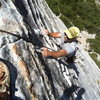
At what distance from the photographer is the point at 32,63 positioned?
9.10 metres

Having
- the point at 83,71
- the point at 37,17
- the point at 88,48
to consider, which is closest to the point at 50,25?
the point at 37,17

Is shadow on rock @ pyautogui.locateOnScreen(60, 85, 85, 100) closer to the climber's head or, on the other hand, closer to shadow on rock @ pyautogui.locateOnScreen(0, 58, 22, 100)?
the climber's head

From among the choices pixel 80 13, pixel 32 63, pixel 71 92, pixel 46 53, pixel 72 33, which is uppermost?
pixel 80 13

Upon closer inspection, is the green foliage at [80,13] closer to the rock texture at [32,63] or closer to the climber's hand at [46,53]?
the rock texture at [32,63]

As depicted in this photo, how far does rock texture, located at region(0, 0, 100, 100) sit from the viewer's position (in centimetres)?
847

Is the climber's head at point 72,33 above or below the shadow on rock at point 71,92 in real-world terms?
above

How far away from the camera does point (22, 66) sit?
8.64m

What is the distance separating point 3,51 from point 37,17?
3.71 m

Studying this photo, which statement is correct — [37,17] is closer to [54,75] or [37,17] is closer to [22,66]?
[54,75]

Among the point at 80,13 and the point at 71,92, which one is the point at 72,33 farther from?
the point at 80,13

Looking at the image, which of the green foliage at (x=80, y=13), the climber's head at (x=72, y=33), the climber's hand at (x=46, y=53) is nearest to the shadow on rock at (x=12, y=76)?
the climber's hand at (x=46, y=53)

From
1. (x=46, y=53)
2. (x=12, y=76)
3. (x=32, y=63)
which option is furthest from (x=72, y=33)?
(x=12, y=76)

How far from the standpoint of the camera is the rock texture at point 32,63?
334 inches

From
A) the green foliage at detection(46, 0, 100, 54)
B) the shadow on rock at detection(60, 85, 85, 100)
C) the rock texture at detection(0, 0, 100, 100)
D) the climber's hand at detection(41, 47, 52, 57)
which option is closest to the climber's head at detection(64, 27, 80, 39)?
the rock texture at detection(0, 0, 100, 100)
